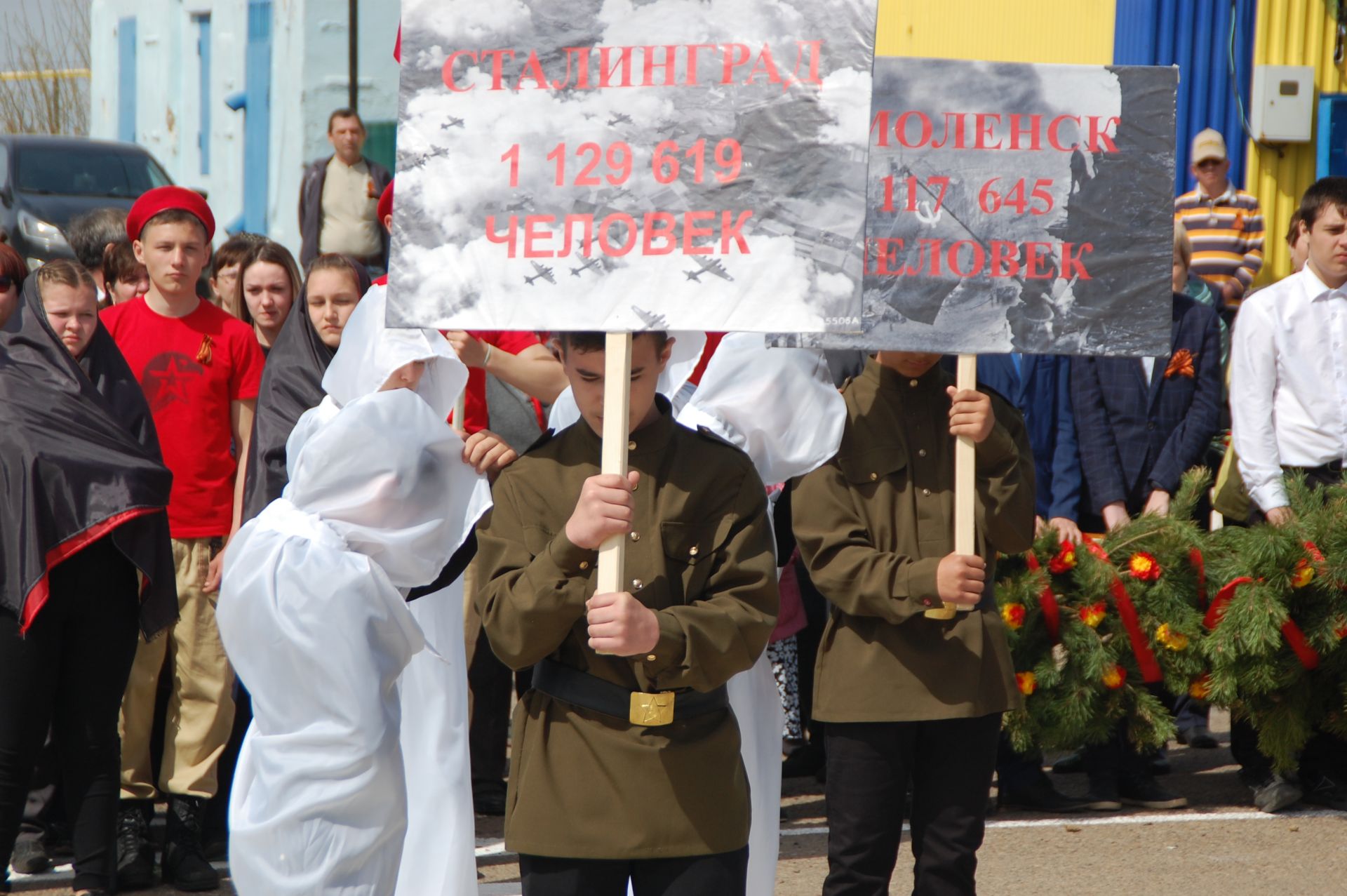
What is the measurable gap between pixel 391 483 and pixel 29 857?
107 inches

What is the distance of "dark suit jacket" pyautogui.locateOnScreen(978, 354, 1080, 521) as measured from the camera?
22.5 ft

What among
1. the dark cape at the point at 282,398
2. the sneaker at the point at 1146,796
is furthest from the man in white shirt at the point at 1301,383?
the dark cape at the point at 282,398

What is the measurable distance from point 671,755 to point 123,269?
450 centimetres

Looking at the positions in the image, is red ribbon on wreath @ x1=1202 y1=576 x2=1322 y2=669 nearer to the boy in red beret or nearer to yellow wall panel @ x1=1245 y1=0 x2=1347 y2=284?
the boy in red beret

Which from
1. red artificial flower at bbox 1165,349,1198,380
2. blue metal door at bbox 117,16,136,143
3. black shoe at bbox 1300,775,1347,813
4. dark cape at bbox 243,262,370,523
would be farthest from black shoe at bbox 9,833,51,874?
blue metal door at bbox 117,16,136,143

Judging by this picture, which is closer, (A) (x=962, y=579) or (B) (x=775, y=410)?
(A) (x=962, y=579)

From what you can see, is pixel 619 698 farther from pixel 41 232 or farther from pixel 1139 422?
pixel 41 232

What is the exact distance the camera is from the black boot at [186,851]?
542cm

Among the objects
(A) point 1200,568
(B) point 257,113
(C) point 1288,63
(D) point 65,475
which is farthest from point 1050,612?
(B) point 257,113

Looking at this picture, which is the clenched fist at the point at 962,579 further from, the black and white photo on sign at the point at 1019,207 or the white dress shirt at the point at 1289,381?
the white dress shirt at the point at 1289,381

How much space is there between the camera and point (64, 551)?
5.07 m

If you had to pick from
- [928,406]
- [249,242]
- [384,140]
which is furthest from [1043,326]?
[384,140]

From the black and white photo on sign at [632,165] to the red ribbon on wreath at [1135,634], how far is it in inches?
125

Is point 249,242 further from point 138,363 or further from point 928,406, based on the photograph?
point 928,406
